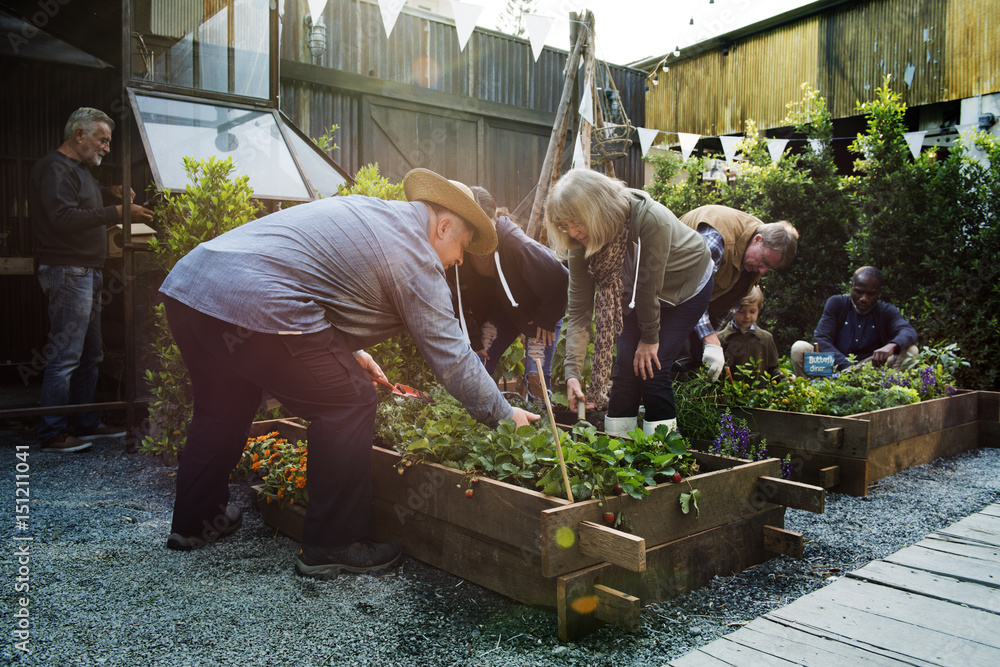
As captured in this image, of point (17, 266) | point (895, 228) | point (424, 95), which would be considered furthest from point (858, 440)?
point (17, 266)

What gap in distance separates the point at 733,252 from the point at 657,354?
3.17 feet

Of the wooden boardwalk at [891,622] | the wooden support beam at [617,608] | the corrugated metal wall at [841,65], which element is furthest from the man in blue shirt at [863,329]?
the corrugated metal wall at [841,65]

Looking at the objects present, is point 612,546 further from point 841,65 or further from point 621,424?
point 841,65

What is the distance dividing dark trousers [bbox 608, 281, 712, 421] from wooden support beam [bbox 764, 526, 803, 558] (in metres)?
0.78

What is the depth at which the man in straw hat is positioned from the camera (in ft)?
7.39

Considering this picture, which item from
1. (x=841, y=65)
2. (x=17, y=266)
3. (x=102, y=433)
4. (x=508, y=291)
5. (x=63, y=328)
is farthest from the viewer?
(x=841, y=65)

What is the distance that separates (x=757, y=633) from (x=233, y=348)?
1884 millimetres

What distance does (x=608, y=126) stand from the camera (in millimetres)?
7996

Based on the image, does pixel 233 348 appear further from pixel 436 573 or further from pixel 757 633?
pixel 757 633

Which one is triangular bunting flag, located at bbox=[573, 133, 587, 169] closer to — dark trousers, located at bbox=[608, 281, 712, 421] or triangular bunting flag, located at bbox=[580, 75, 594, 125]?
triangular bunting flag, located at bbox=[580, 75, 594, 125]

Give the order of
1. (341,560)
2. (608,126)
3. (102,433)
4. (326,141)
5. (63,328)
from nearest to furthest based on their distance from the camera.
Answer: (341,560)
(63,328)
(102,433)
(326,141)
(608,126)

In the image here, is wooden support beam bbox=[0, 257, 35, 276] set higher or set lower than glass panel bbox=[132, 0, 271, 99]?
lower

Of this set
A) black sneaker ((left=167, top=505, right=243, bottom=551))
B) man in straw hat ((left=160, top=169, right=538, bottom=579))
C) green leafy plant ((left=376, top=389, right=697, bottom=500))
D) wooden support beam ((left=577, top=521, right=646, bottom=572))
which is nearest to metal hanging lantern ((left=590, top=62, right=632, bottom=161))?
man in straw hat ((left=160, top=169, right=538, bottom=579))

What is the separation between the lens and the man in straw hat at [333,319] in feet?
7.39
